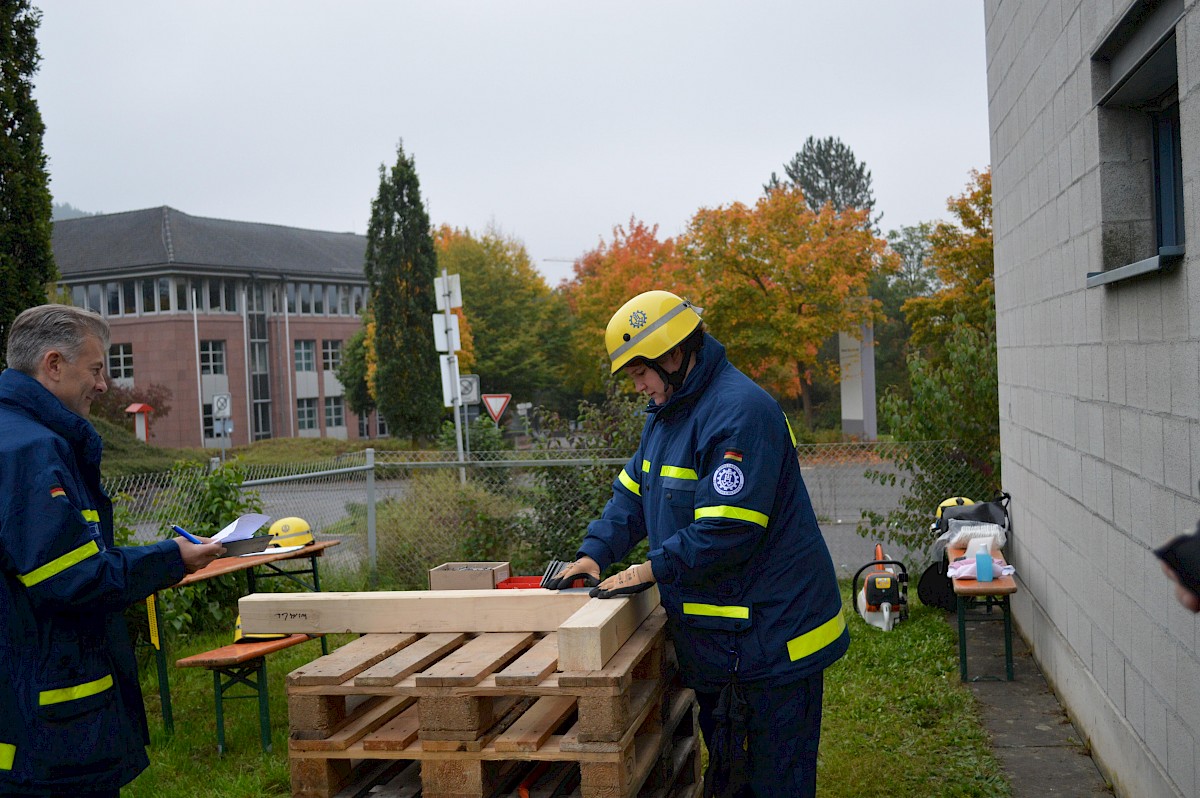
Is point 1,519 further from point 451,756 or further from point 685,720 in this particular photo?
point 685,720

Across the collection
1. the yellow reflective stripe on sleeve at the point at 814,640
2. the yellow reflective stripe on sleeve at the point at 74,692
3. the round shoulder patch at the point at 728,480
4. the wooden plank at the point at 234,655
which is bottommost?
the wooden plank at the point at 234,655

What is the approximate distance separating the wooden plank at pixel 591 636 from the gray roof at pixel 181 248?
5227 centimetres

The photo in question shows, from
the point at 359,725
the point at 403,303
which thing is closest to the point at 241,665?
the point at 359,725

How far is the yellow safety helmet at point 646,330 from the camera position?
3742 millimetres

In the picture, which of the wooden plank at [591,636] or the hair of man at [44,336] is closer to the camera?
the wooden plank at [591,636]

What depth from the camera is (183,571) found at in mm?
3439

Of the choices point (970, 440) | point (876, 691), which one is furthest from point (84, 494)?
point (970, 440)

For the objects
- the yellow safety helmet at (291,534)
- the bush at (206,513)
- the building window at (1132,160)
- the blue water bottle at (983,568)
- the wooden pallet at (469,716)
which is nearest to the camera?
the wooden pallet at (469,716)

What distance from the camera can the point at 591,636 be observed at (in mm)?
3178

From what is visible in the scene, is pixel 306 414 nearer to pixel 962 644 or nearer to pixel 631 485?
pixel 962 644

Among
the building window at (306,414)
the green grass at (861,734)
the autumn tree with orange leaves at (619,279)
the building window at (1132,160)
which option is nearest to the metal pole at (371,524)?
the green grass at (861,734)

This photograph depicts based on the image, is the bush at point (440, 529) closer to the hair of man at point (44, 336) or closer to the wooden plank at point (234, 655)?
the wooden plank at point (234, 655)

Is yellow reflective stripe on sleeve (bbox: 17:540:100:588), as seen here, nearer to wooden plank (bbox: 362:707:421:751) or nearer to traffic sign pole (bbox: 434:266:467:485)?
wooden plank (bbox: 362:707:421:751)

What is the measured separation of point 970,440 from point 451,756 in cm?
810
